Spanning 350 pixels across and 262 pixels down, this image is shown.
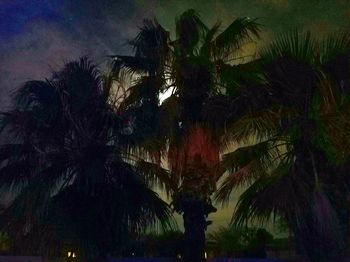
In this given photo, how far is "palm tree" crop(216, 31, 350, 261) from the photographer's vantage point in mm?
10953

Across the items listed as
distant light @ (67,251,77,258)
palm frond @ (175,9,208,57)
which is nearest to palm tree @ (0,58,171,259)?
distant light @ (67,251,77,258)

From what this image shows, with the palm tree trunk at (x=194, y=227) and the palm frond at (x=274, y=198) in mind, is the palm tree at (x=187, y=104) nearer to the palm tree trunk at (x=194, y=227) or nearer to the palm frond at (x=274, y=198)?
the palm tree trunk at (x=194, y=227)

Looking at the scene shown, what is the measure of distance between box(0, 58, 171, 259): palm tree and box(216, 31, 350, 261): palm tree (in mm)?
2727

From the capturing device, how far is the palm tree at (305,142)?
11.0 metres

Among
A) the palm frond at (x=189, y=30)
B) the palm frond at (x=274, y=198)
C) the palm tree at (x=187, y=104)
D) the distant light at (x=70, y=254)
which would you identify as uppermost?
the palm frond at (x=189, y=30)

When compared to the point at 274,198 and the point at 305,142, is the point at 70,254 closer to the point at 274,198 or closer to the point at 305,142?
the point at 274,198

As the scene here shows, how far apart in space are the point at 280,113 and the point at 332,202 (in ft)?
6.91

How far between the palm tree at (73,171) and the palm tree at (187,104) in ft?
1.94

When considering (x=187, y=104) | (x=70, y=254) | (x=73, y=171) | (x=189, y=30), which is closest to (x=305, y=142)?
(x=187, y=104)

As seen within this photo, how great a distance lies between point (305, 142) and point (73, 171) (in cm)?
531

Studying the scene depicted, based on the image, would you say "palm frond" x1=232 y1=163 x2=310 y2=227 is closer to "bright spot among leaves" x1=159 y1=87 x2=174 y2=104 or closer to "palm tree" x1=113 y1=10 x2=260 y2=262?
"palm tree" x1=113 y1=10 x2=260 y2=262

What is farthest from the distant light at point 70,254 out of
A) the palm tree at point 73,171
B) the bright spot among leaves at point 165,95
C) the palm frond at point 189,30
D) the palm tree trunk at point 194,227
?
the palm frond at point 189,30

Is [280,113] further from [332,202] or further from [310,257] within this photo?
[310,257]

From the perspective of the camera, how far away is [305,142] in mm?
11414
